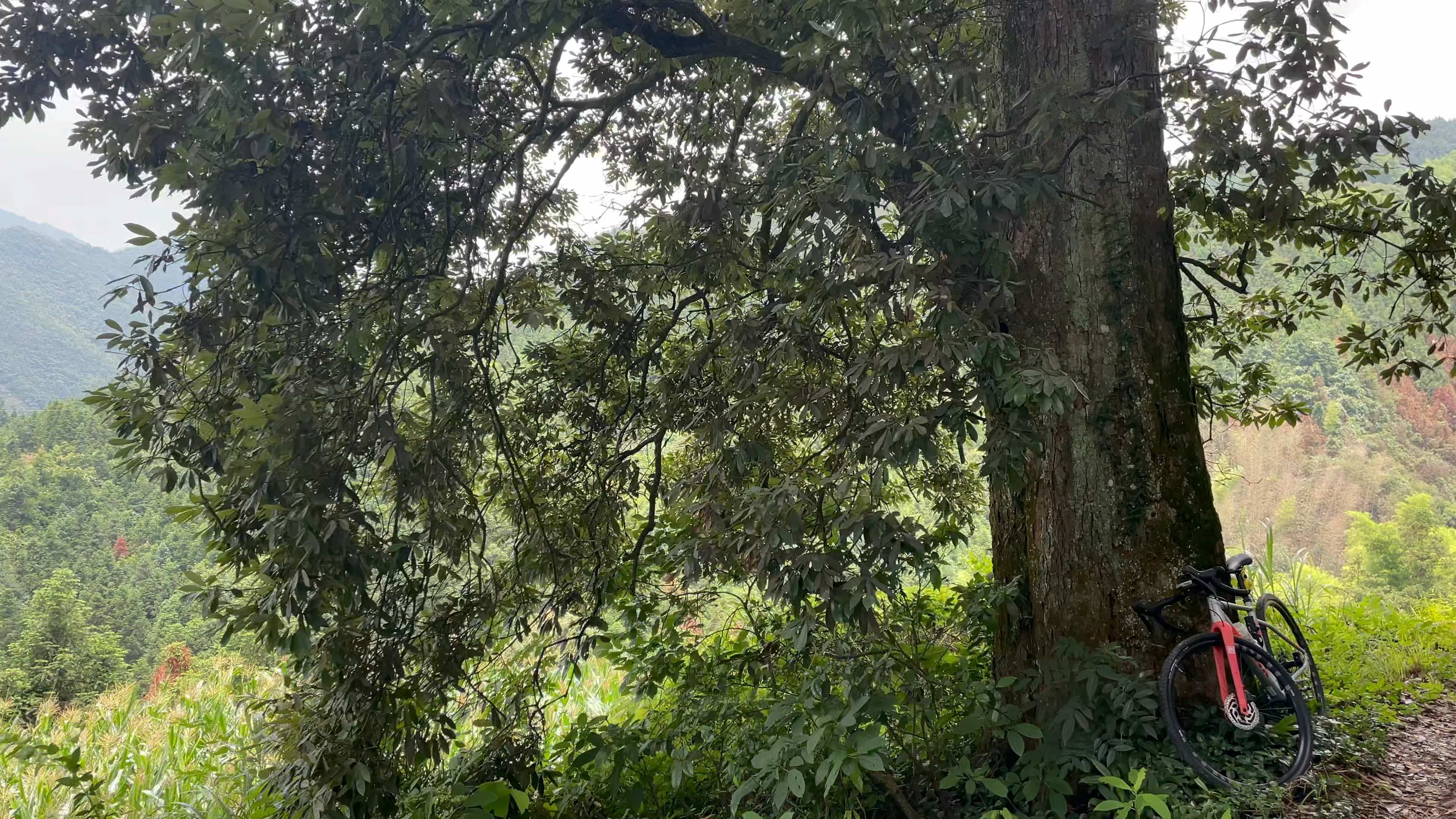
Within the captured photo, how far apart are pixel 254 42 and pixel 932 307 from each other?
1998 millimetres

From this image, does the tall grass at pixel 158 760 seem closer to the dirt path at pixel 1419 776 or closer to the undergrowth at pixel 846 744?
the undergrowth at pixel 846 744

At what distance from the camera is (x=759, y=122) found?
5137mm

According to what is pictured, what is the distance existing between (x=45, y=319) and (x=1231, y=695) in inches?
3494

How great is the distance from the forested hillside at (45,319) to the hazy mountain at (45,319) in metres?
0.07

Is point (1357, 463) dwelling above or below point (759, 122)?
below

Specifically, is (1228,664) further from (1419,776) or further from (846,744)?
(846,744)

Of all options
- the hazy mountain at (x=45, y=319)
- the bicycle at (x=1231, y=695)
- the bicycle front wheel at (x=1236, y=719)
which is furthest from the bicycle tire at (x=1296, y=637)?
the hazy mountain at (x=45, y=319)

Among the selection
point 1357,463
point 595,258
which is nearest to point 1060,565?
point 595,258

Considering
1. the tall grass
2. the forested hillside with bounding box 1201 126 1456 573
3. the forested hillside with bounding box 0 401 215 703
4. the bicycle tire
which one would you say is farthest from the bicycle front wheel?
the forested hillside with bounding box 1201 126 1456 573

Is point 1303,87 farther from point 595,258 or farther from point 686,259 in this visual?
point 595,258

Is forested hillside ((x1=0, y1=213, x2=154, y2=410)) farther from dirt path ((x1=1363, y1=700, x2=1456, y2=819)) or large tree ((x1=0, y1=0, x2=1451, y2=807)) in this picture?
dirt path ((x1=1363, y1=700, x2=1456, y2=819))

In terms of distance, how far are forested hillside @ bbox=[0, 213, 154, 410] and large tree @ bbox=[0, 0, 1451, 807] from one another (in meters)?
59.2

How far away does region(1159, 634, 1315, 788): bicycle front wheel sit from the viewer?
2793mm

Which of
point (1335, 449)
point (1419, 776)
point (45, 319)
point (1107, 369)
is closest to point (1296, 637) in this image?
point (1419, 776)
